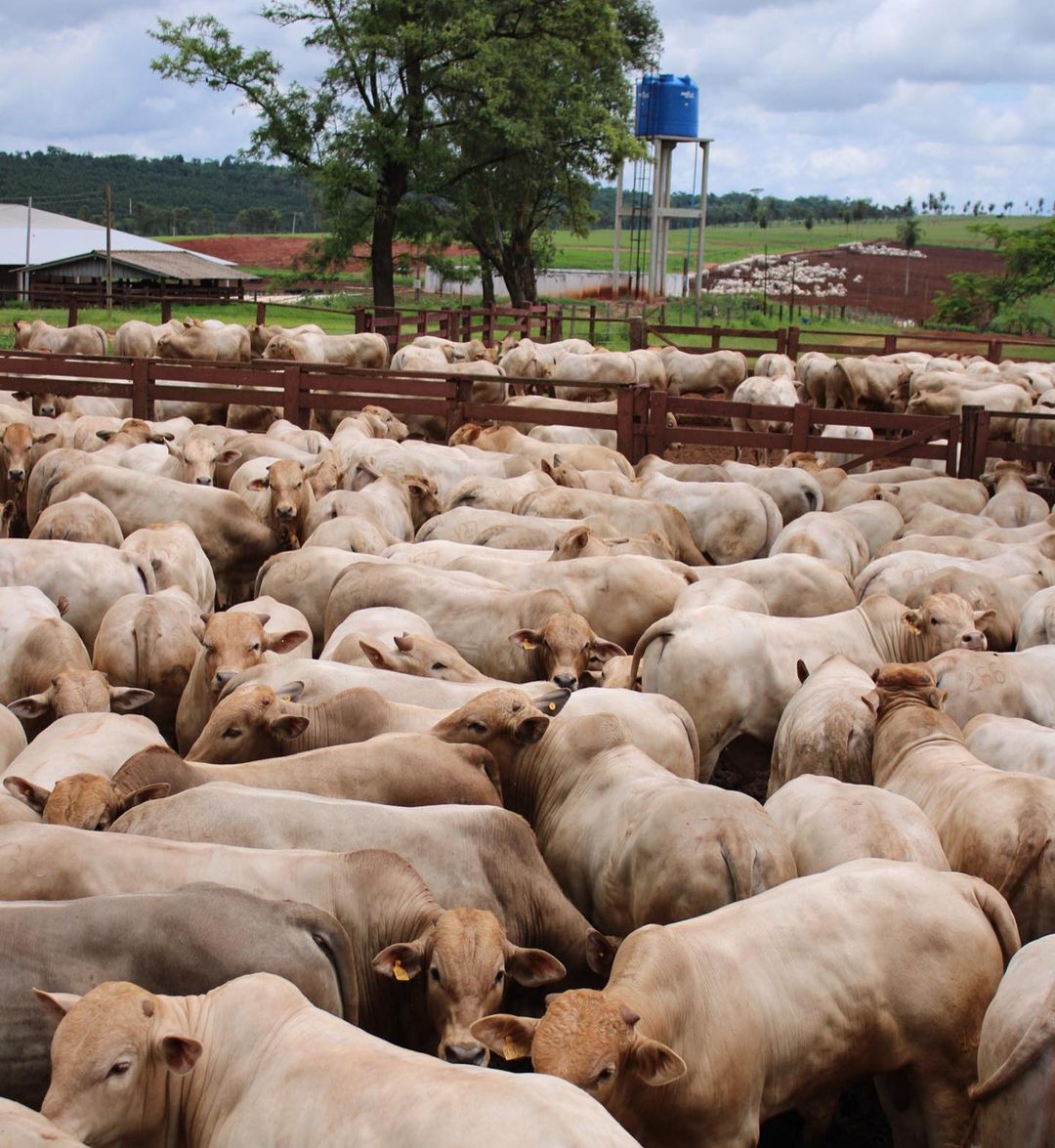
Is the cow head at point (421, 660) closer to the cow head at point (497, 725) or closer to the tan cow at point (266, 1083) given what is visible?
the cow head at point (497, 725)

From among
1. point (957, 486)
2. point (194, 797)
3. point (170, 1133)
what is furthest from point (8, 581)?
point (957, 486)

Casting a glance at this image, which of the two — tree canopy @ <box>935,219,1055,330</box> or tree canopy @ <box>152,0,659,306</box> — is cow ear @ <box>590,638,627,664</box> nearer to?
tree canopy @ <box>152,0,659,306</box>

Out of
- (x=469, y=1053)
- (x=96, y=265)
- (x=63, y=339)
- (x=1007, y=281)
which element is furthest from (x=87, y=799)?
(x=96, y=265)

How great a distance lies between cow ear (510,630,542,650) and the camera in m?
8.12

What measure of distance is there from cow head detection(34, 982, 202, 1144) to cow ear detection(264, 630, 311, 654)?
414cm

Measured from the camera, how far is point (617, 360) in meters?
22.8

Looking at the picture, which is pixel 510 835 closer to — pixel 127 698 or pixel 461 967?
pixel 461 967

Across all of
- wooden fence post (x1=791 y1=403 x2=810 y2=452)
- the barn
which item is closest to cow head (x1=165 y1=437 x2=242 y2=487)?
wooden fence post (x1=791 y1=403 x2=810 y2=452)

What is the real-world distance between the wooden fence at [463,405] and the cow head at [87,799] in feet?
32.5

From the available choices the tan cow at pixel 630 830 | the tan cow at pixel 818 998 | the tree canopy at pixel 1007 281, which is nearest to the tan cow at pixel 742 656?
the tan cow at pixel 630 830

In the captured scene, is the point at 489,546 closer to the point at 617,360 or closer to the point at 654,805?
A: the point at 654,805

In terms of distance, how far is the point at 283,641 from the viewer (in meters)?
8.12

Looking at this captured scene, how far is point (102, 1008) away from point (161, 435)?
36.4 ft

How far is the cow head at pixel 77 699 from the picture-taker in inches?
288
